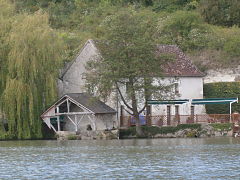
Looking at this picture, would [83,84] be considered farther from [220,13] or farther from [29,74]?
[220,13]

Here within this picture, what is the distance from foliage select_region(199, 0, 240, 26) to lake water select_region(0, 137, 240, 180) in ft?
96.4

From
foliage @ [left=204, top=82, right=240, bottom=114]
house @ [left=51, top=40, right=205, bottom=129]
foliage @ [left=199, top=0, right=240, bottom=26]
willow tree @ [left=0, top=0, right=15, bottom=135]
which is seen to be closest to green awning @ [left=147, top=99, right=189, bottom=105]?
house @ [left=51, top=40, right=205, bottom=129]

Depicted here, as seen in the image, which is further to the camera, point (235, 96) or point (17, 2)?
point (17, 2)

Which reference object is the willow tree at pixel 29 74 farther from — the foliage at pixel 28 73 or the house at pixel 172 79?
the house at pixel 172 79

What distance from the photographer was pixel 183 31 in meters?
80.8

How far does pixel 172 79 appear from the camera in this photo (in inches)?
2714

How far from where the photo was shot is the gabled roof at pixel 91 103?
64562 mm

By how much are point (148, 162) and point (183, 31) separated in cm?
4299

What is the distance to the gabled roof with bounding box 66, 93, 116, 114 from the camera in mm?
64562

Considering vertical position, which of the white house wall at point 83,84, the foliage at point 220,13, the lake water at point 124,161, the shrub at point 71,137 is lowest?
the lake water at point 124,161

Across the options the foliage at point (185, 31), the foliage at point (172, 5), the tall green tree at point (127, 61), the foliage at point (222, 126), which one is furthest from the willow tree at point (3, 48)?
the foliage at point (172, 5)

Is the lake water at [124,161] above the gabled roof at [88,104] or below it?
below

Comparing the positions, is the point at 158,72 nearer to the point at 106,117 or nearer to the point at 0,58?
the point at 106,117

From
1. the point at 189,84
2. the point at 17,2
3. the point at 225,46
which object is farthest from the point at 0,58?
the point at 17,2
